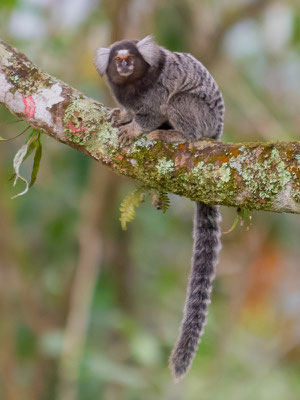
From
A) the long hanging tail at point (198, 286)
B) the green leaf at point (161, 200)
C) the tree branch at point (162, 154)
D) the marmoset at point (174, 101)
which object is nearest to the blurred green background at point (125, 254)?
the marmoset at point (174, 101)

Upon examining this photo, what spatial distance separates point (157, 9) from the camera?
6195 mm

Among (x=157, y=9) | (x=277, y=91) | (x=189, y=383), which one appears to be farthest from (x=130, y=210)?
(x=277, y=91)

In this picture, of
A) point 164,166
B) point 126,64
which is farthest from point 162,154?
point 126,64

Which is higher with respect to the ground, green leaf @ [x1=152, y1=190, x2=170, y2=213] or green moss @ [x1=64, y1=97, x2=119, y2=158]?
green moss @ [x1=64, y1=97, x2=119, y2=158]

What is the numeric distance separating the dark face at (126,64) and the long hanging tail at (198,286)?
74 centimetres

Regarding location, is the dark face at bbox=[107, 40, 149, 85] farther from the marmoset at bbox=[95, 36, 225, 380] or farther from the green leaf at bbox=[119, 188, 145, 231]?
the green leaf at bbox=[119, 188, 145, 231]

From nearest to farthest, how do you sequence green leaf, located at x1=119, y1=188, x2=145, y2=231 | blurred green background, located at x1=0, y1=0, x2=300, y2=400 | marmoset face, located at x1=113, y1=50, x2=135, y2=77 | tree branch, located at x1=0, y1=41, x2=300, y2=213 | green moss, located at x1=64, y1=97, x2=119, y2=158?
tree branch, located at x1=0, y1=41, x2=300, y2=213 < green moss, located at x1=64, y1=97, x2=119, y2=158 < green leaf, located at x1=119, y1=188, x2=145, y2=231 < marmoset face, located at x1=113, y1=50, x2=135, y2=77 < blurred green background, located at x1=0, y1=0, x2=300, y2=400

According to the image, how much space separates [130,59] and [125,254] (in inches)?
144

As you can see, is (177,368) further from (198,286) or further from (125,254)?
(125,254)

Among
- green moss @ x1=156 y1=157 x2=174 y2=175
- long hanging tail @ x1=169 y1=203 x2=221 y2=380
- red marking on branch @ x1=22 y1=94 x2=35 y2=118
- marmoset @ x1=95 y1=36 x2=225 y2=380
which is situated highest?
marmoset @ x1=95 y1=36 x2=225 y2=380

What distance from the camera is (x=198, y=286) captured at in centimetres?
299

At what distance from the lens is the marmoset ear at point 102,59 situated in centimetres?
337

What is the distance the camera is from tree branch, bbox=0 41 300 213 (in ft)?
7.84

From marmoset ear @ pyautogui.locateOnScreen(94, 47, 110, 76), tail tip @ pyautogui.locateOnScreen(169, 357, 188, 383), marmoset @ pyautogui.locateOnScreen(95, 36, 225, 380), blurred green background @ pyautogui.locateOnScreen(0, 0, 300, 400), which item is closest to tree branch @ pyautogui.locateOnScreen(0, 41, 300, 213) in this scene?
marmoset @ pyautogui.locateOnScreen(95, 36, 225, 380)
